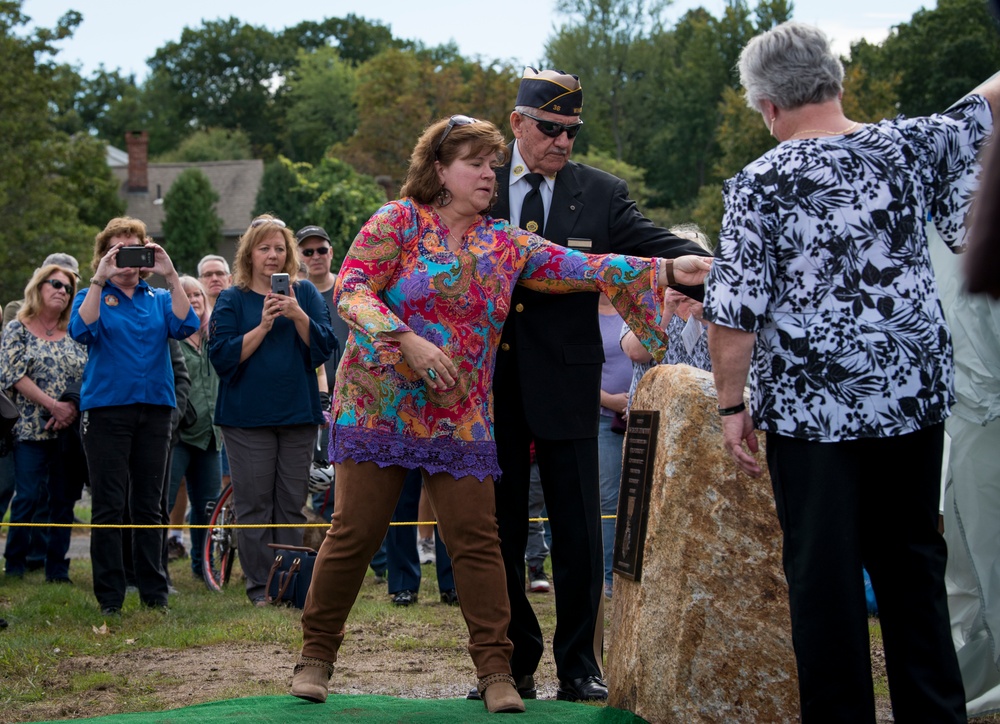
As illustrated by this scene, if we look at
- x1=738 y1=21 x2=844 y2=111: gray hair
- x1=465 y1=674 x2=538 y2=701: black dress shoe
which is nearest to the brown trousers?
x1=465 y1=674 x2=538 y2=701: black dress shoe

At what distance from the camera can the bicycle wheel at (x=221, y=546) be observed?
9.25 m

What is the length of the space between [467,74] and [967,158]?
6366 cm

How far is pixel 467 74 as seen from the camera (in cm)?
6556

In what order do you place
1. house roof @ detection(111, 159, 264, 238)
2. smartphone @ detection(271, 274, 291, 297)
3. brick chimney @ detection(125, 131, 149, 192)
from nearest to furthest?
smartphone @ detection(271, 274, 291, 297), house roof @ detection(111, 159, 264, 238), brick chimney @ detection(125, 131, 149, 192)

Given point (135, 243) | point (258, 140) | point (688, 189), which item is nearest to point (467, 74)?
point (688, 189)

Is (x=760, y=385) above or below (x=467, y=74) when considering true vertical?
below

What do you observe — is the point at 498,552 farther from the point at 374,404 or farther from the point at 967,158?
the point at 967,158

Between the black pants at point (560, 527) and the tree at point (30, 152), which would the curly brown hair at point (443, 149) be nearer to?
the black pants at point (560, 527)

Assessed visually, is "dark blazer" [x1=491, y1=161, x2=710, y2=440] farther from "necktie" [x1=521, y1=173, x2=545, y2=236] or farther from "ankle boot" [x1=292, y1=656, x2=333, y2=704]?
"ankle boot" [x1=292, y1=656, x2=333, y2=704]

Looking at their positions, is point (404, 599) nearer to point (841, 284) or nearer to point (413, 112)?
point (841, 284)

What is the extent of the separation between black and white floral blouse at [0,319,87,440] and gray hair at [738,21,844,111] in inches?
274

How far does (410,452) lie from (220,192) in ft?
224

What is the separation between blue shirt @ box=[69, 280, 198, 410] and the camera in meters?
7.55

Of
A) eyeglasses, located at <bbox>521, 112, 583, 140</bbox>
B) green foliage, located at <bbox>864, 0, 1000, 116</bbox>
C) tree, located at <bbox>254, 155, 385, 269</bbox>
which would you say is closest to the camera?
eyeglasses, located at <bbox>521, 112, 583, 140</bbox>
